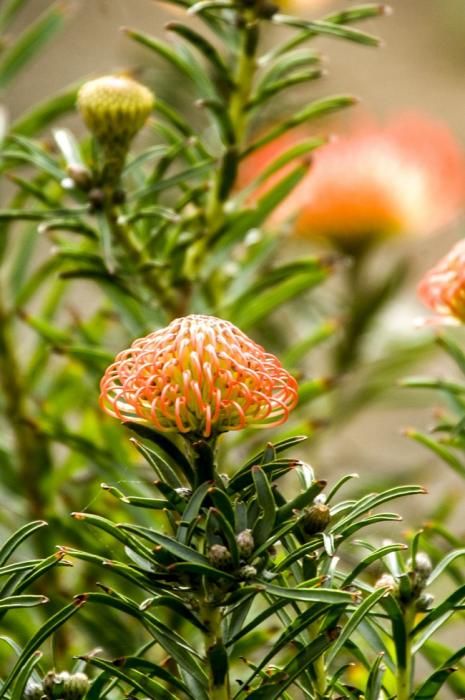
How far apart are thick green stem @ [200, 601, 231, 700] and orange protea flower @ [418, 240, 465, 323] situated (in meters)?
0.15

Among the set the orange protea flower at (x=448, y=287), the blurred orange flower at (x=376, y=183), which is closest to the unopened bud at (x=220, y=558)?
the orange protea flower at (x=448, y=287)

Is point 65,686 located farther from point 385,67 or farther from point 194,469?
point 385,67

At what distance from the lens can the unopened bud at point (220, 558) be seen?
281 millimetres

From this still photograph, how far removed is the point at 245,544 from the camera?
0.28m

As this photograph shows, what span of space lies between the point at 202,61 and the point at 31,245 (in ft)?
1.56

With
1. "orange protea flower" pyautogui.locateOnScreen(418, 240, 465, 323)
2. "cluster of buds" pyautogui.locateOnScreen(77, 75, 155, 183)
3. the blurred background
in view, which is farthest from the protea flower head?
the blurred background

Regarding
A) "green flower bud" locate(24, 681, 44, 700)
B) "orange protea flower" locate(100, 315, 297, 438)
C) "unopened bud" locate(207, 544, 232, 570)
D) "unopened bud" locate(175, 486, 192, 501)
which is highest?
"orange protea flower" locate(100, 315, 297, 438)

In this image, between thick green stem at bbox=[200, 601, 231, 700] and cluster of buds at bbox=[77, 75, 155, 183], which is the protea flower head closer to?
cluster of buds at bbox=[77, 75, 155, 183]

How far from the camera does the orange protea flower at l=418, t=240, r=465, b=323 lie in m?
0.41

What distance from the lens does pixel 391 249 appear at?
106cm

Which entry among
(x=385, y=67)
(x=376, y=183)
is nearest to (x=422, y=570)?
(x=376, y=183)

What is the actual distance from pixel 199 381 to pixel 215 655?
2.5 inches

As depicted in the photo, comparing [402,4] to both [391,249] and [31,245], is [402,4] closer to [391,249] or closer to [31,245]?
[391,249]

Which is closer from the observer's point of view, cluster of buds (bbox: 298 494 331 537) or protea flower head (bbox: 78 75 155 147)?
cluster of buds (bbox: 298 494 331 537)
